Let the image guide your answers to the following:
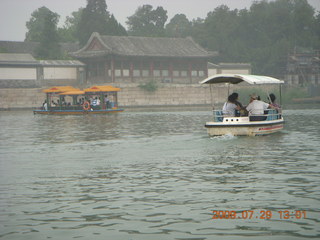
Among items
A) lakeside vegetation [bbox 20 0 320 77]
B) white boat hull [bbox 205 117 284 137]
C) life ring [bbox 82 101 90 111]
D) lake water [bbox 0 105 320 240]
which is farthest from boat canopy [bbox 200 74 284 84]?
lakeside vegetation [bbox 20 0 320 77]

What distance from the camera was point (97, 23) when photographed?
61.0 metres

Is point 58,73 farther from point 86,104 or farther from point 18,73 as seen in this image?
point 86,104

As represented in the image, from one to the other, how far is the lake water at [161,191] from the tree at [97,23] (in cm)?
4633

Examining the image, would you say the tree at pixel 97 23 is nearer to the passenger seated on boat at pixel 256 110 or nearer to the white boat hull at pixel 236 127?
the passenger seated on boat at pixel 256 110

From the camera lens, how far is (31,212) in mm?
6840

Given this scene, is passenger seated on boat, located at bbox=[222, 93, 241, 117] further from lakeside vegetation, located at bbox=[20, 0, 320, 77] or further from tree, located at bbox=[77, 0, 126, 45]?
tree, located at bbox=[77, 0, 126, 45]

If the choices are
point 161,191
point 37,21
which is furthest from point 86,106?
point 37,21

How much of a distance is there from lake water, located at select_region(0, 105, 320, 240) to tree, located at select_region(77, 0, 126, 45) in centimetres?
4633

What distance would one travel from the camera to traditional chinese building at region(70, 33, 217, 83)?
1976 inches

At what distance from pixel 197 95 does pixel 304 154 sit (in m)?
40.3

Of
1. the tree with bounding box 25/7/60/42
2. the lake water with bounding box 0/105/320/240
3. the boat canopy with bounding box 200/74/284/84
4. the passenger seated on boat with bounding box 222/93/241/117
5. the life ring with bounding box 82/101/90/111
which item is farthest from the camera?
the tree with bounding box 25/7/60/42

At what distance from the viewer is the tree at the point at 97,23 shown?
196 ft

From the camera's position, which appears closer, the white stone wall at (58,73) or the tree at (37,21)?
the white stone wall at (58,73)

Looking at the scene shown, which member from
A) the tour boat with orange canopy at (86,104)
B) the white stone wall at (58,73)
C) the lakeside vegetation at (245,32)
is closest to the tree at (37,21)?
the lakeside vegetation at (245,32)
